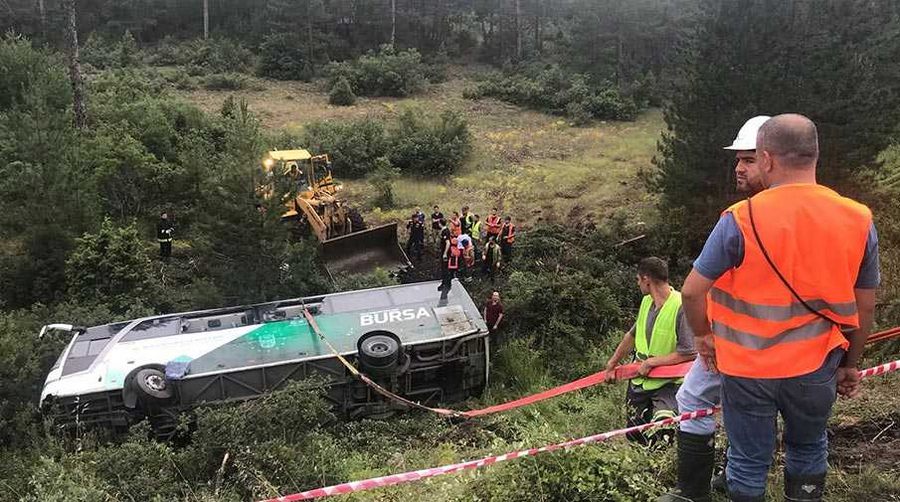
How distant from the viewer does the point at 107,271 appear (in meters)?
13.0

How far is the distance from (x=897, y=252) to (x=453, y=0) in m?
45.3

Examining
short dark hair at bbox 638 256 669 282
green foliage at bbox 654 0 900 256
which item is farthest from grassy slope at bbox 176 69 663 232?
short dark hair at bbox 638 256 669 282

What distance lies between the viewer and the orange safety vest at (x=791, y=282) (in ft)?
8.51

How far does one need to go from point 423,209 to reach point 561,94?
53.9 feet

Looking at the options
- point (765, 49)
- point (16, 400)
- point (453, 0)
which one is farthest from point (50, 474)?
point (453, 0)

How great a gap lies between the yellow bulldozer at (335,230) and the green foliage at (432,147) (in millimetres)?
9082

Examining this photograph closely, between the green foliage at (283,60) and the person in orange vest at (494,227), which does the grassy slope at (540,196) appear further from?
the person in orange vest at (494,227)

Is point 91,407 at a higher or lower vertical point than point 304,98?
lower

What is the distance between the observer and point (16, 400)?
8.95m

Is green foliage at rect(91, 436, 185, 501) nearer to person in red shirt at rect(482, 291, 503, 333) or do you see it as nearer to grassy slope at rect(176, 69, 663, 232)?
person in red shirt at rect(482, 291, 503, 333)

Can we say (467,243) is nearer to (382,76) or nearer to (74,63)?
(74,63)

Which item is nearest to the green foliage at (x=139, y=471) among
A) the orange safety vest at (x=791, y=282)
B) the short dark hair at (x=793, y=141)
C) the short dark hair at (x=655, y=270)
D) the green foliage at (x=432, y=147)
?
the short dark hair at (x=655, y=270)

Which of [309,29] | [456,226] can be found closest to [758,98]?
[456,226]

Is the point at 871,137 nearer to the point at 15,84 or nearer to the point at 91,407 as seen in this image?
the point at 91,407
